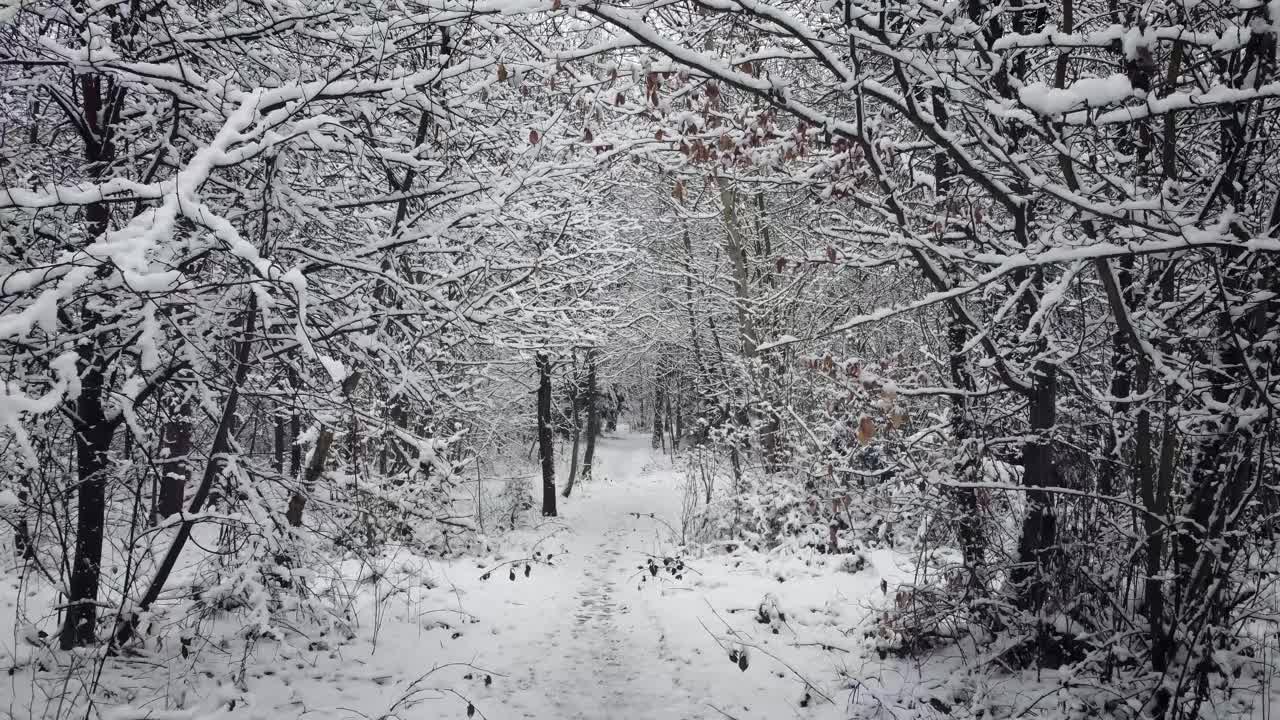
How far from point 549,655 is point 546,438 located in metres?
10.1

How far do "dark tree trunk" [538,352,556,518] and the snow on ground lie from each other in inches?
248

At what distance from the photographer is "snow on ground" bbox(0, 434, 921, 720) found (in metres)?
4.46

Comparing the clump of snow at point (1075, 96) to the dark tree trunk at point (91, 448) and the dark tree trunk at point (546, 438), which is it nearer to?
the dark tree trunk at point (91, 448)

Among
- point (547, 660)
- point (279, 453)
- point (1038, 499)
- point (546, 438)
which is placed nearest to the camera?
point (1038, 499)

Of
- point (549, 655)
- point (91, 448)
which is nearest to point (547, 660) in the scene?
point (549, 655)

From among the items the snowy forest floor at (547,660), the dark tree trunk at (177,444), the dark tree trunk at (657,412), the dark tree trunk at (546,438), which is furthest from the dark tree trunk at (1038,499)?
the dark tree trunk at (657,412)

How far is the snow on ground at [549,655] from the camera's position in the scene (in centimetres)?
446

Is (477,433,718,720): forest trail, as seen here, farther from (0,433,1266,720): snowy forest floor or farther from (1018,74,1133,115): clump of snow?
(1018,74,1133,115): clump of snow

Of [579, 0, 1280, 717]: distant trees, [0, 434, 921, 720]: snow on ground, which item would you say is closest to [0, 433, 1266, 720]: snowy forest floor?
[0, 434, 921, 720]: snow on ground

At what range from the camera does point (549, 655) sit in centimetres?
575

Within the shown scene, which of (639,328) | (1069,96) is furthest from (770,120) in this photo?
(639,328)

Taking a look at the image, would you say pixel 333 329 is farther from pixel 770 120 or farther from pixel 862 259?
pixel 862 259

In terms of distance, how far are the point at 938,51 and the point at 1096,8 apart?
2073 millimetres

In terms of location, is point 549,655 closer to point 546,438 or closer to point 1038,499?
point 1038,499
